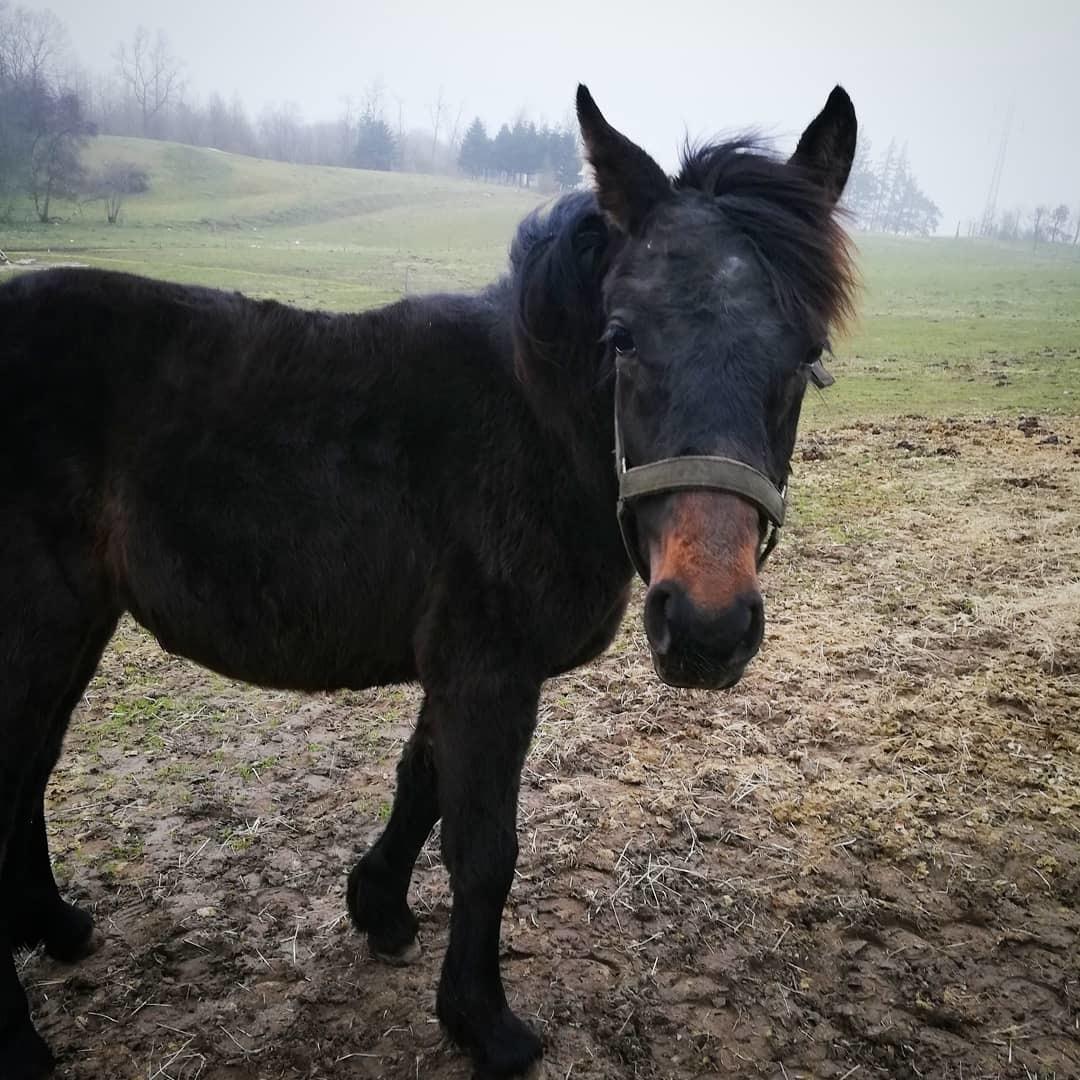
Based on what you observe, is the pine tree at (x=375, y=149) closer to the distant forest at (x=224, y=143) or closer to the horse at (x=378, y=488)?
the distant forest at (x=224, y=143)

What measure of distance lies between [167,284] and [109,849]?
7.62 ft

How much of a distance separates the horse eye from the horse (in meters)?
0.11

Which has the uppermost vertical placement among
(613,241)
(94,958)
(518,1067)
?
(613,241)

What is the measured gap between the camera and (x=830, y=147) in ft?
7.09

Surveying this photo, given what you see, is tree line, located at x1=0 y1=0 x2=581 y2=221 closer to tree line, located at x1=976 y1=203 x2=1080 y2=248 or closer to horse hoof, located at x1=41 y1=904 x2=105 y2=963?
horse hoof, located at x1=41 y1=904 x2=105 y2=963

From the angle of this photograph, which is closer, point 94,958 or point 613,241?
point 613,241

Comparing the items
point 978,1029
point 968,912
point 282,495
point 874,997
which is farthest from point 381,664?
point 968,912

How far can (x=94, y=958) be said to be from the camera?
8.67 ft

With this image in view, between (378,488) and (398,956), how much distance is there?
1.72 meters

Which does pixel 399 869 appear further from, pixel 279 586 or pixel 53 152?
pixel 53 152

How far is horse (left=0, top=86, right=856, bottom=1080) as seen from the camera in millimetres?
2104

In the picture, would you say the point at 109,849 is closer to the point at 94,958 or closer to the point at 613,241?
the point at 94,958

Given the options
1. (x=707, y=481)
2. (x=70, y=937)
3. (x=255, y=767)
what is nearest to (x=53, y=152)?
(x=255, y=767)

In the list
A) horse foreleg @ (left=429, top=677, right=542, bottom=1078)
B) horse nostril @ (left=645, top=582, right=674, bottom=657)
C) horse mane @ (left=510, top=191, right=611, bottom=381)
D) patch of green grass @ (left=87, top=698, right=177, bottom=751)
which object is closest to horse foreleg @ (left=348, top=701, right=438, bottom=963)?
horse foreleg @ (left=429, top=677, right=542, bottom=1078)
